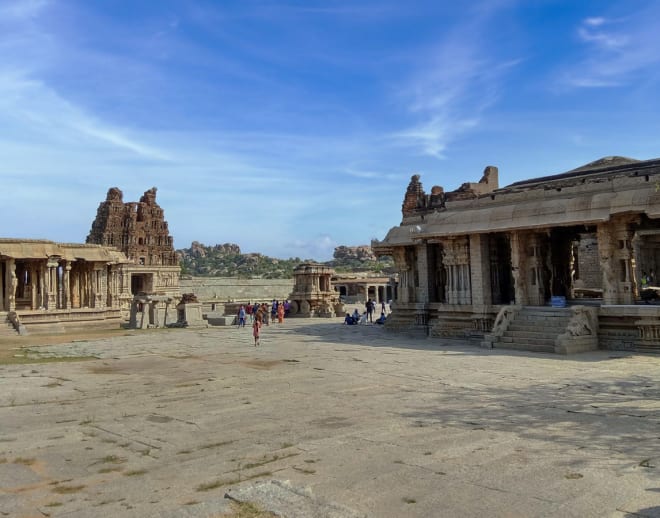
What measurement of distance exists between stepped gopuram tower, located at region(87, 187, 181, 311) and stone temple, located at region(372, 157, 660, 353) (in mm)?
43199

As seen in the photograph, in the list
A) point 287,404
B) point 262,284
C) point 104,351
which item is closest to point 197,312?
point 104,351

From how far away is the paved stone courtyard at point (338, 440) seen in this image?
4793mm

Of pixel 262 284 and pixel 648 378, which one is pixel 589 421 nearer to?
pixel 648 378

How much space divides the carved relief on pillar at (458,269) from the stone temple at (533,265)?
0.13 feet

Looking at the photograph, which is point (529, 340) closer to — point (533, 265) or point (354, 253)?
point (533, 265)

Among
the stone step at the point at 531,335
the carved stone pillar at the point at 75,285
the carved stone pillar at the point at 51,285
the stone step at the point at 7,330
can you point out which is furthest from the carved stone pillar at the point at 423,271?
the carved stone pillar at the point at 75,285

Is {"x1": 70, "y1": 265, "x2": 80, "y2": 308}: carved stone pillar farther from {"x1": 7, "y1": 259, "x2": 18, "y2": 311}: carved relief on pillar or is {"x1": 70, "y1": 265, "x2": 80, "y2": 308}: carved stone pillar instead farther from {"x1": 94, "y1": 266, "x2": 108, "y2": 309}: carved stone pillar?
{"x1": 7, "y1": 259, "x2": 18, "y2": 311}: carved relief on pillar

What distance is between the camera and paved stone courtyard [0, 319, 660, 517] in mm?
4793

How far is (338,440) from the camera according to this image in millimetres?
6754

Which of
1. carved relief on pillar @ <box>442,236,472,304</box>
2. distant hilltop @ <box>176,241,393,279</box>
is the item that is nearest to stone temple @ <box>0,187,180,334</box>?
carved relief on pillar @ <box>442,236,472,304</box>

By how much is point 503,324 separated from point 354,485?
13.7 metres

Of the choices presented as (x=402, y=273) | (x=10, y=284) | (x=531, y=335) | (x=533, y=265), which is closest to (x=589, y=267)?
(x=402, y=273)

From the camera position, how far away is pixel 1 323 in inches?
1065

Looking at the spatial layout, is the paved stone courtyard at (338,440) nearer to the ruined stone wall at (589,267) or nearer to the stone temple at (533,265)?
the stone temple at (533,265)
